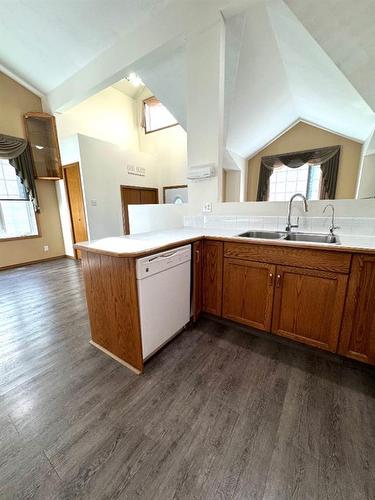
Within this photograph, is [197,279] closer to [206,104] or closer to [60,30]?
[206,104]

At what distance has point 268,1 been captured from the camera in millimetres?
1936

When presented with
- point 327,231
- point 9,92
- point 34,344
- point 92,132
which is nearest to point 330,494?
point 327,231

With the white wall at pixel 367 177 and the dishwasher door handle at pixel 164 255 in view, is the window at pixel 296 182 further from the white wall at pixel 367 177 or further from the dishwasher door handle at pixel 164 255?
the dishwasher door handle at pixel 164 255

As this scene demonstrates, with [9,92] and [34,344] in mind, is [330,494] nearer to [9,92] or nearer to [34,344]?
[34,344]

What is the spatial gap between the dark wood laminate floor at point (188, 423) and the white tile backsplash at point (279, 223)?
1.06 metres

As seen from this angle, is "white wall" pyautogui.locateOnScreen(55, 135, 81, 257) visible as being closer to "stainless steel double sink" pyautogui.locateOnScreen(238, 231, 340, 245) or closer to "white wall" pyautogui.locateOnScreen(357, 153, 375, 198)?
"stainless steel double sink" pyautogui.locateOnScreen(238, 231, 340, 245)

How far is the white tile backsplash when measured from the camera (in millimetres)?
1749

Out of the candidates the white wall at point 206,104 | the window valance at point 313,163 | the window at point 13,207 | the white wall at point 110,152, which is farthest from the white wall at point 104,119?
the window valance at point 313,163

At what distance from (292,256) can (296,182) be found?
395cm

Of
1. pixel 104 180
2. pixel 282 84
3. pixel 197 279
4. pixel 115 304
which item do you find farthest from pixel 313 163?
pixel 115 304

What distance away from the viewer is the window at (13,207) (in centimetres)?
384

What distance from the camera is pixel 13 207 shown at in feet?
13.1

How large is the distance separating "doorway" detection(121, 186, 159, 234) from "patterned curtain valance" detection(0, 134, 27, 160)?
198 cm

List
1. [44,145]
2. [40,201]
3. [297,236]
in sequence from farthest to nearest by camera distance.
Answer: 1. [40,201]
2. [44,145]
3. [297,236]
